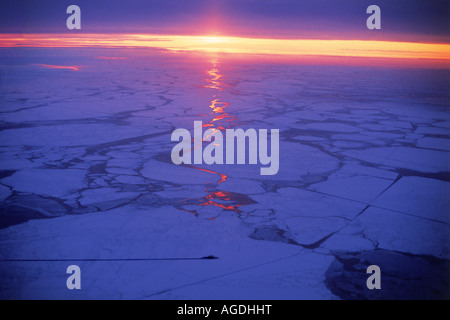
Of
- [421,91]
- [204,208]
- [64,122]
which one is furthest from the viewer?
[421,91]

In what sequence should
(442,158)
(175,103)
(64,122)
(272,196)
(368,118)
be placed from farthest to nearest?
1. (175,103)
2. (368,118)
3. (64,122)
4. (442,158)
5. (272,196)

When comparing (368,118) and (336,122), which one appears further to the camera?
(368,118)

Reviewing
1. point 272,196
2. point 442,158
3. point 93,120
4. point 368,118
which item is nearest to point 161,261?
point 272,196

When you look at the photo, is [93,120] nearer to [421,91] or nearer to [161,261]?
[161,261]

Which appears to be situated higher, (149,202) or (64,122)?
(64,122)
